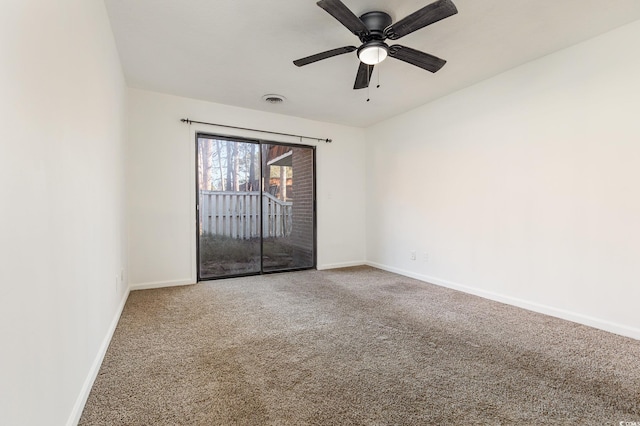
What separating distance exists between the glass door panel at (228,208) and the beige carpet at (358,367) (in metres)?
1.15

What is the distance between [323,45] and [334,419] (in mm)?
2746

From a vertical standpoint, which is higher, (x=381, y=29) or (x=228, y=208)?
(x=381, y=29)

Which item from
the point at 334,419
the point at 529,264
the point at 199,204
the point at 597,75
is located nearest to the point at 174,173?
the point at 199,204

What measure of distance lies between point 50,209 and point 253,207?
322 centimetres

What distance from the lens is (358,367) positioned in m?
1.82

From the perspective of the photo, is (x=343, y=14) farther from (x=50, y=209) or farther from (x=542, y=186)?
(x=542, y=186)

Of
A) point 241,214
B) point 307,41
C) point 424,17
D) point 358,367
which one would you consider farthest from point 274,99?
point 358,367

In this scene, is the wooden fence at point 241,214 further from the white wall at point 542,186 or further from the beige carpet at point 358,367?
the white wall at point 542,186

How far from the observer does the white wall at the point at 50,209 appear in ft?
2.67

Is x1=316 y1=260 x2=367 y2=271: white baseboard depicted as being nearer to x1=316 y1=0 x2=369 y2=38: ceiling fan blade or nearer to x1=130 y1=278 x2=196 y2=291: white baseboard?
x1=130 y1=278 x2=196 y2=291: white baseboard

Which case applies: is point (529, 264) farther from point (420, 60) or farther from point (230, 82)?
point (230, 82)

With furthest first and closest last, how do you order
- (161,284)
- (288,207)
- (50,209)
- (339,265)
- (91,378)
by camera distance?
(339,265) → (288,207) → (161,284) → (91,378) → (50,209)

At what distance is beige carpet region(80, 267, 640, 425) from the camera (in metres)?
1.41

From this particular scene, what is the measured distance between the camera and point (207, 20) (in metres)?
2.26
